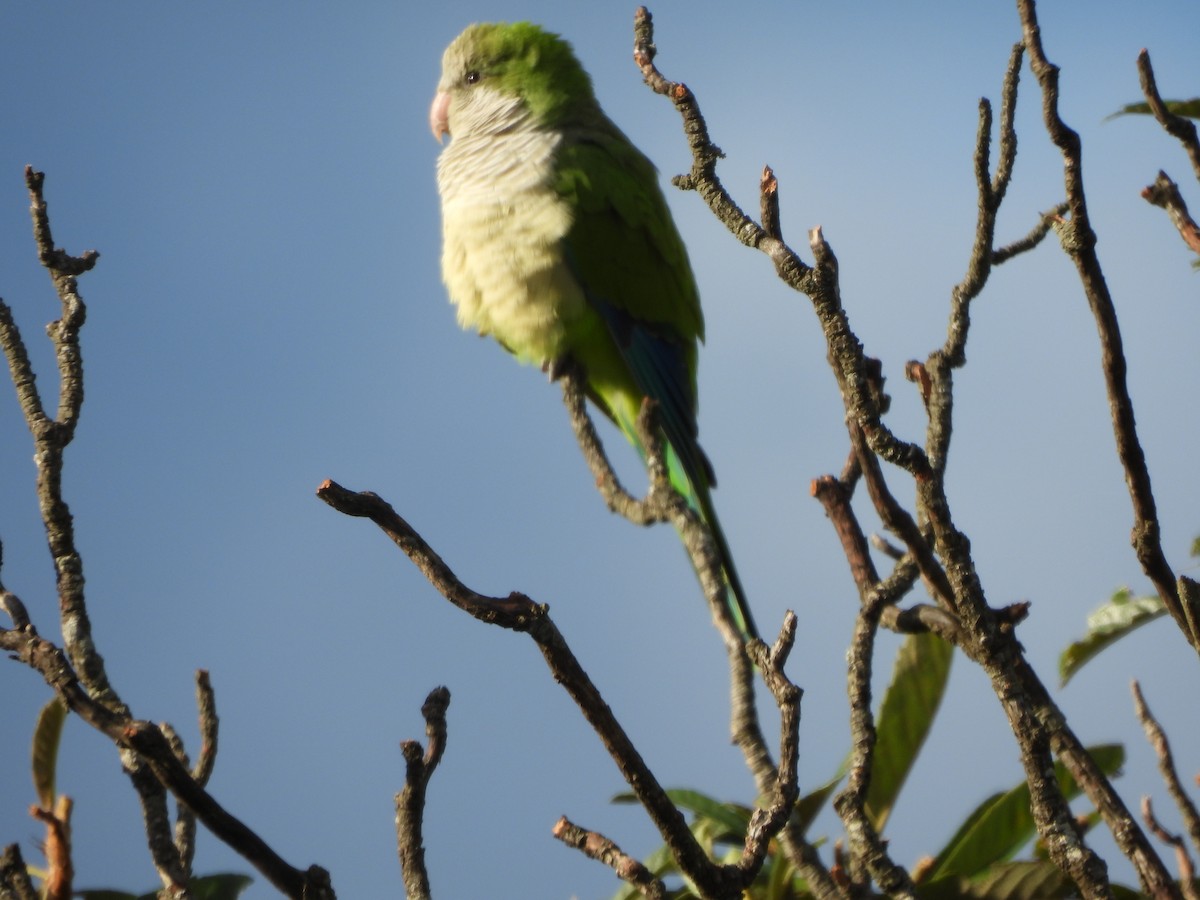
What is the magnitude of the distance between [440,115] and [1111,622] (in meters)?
3.74

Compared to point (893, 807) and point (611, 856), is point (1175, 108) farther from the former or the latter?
point (611, 856)

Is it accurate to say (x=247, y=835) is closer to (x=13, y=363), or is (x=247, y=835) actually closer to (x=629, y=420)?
(x=13, y=363)

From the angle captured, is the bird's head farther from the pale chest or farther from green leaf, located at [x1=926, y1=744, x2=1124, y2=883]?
green leaf, located at [x1=926, y1=744, x2=1124, y2=883]

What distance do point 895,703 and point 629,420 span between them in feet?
7.75

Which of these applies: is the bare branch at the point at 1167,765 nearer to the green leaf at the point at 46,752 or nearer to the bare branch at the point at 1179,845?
the bare branch at the point at 1179,845

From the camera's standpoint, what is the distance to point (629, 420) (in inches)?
164

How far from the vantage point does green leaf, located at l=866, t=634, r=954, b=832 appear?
1.86m

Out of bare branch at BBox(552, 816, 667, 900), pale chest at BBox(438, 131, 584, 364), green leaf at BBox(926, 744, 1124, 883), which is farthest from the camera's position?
pale chest at BBox(438, 131, 584, 364)

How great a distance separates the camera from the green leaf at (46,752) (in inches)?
71.9

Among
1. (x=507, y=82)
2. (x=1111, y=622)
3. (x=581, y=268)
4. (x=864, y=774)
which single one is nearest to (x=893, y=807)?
(x=1111, y=622)

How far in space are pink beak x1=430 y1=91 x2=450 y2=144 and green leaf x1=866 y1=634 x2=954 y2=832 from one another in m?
3.61

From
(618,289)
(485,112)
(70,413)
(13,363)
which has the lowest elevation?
(70,413)

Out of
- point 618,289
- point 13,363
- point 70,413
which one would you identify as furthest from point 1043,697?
point 618,289

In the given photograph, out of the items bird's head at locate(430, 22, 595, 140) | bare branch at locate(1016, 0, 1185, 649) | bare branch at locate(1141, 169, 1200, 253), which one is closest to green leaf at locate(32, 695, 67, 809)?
bare branch at locate(1016, 0, 1185, 649)
